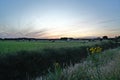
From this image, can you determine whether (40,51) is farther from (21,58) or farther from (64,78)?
(64,78)

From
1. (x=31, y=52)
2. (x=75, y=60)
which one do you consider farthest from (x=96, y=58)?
(x=75, y=60)

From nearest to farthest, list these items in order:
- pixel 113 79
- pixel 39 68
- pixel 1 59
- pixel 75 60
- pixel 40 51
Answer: pixel 113 79 < pixel 1 59 < pixel 39 68 < pixel 40 51 < pixel 75 60

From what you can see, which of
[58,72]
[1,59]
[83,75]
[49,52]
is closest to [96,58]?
[83,75]

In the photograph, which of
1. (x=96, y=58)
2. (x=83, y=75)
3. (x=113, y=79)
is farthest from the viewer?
(x=96, y=58)

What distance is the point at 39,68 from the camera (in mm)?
17812

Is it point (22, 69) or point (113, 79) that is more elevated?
point (113, 79)

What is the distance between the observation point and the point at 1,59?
14633mm

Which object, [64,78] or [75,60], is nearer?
[64,78]

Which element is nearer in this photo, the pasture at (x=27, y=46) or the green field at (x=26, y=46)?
the pasture at (x=27, y=46)

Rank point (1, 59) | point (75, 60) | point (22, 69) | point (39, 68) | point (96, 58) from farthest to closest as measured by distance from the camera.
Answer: point (75, 60) < point (39, 68) < point (22, 69) < point (1, 59) < point (96, 58)

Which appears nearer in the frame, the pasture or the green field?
the pasture

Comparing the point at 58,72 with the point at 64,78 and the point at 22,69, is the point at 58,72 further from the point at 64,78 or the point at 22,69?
the point at 22,69

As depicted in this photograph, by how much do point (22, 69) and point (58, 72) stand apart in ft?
34.3

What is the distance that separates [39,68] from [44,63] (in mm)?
954
